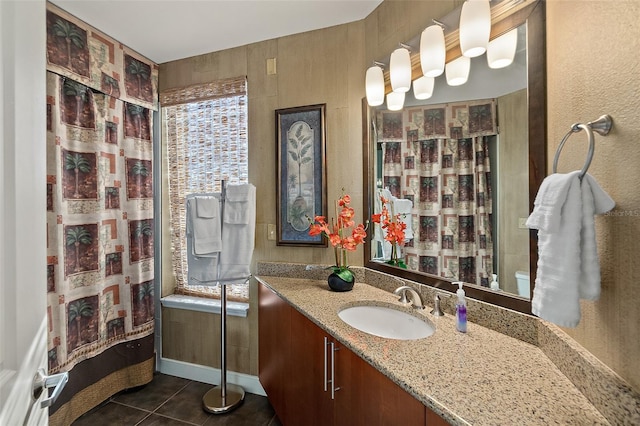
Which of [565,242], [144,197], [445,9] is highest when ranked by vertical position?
[445,9]

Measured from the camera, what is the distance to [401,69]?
151cm

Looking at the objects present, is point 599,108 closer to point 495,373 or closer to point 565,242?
point 565,242

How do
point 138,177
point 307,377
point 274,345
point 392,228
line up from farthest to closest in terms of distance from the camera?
point 138,177, point 274,345, point 392,228, point 307,377

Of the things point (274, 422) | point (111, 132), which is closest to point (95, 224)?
point (111, 132)

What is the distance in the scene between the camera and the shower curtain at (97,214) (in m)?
Result: 1.71

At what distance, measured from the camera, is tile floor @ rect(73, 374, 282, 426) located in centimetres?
186

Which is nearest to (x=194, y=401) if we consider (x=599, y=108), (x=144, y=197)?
(x=144, y=197)

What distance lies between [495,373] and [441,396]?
231 mm

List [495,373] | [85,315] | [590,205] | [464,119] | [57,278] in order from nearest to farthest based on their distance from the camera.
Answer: [590,205]
[495,373]
[464,119]
[57,278]
[85,315]

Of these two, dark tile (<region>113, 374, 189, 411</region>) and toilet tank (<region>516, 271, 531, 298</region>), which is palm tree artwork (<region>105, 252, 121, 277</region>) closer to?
dark tile (<region>113, 374, 189, 411</region>)

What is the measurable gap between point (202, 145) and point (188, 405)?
196 cm

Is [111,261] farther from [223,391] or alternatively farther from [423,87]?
[423,87]

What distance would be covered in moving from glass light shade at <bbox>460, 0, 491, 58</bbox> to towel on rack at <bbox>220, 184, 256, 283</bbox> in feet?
4.72

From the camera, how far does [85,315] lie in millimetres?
1883
